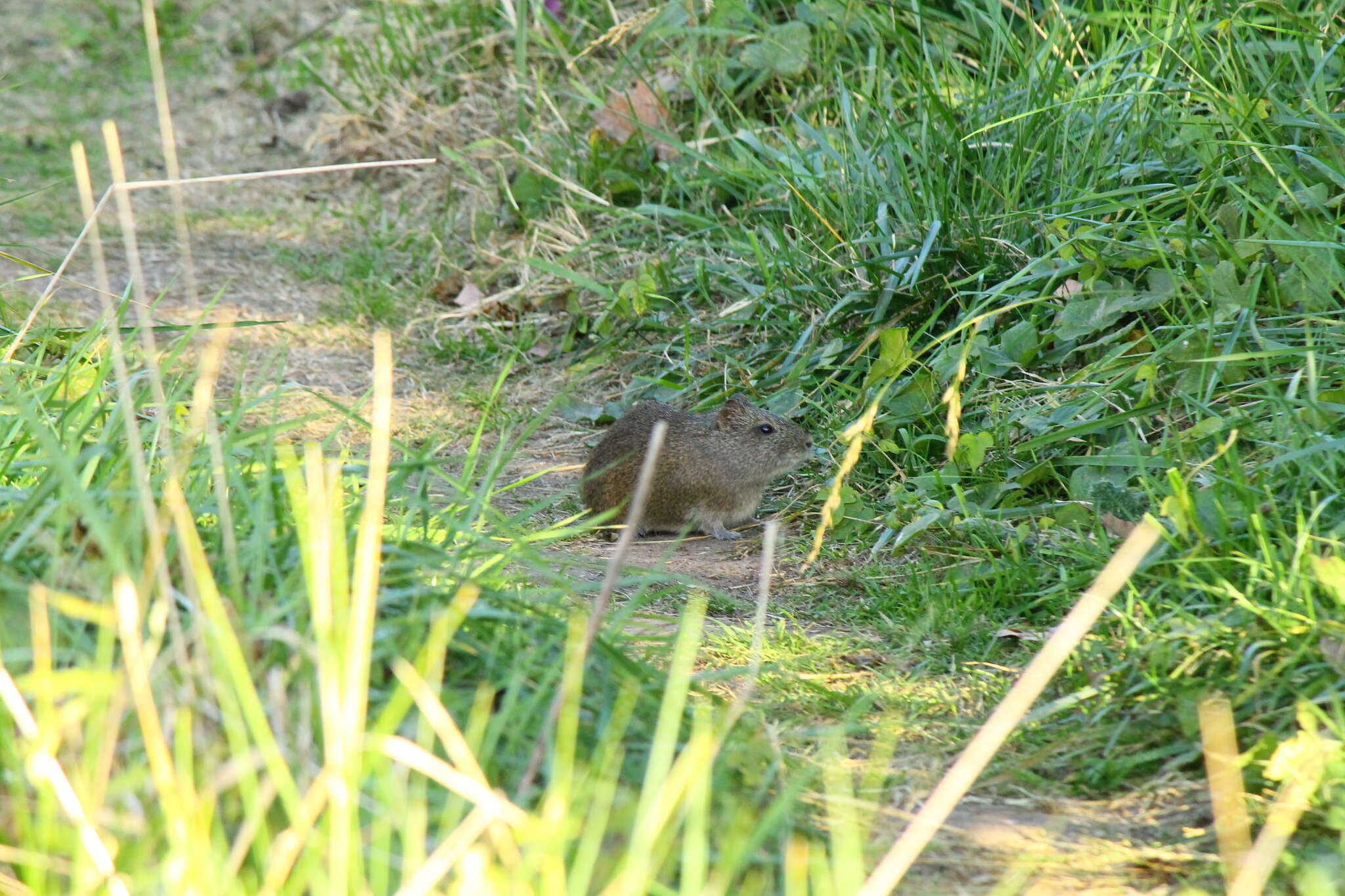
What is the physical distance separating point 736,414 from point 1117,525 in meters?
1.69

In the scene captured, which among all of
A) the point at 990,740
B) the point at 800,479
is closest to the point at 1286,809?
the point at 990,740

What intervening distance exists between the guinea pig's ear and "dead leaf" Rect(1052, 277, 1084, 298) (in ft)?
3.57

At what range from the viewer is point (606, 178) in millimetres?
6297

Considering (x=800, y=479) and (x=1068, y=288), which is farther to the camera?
(x=800, y=479)

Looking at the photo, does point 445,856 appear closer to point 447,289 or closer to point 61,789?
point 61,789

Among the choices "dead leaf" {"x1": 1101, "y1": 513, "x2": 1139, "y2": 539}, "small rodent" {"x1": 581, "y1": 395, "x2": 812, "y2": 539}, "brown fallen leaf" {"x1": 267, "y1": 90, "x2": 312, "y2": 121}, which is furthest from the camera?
"brown fallen leaf" {"x1": 267, "y1": 90, "x2": 312, "y2": 121}

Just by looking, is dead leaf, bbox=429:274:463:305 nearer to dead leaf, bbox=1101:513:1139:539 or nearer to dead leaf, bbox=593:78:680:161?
dead leaf, bbox=593:78:680:161

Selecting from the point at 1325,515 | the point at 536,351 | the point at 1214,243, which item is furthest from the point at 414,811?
the point at 536,351

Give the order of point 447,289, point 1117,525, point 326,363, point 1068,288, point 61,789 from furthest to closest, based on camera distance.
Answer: point 447,289 → point 326,363 → point 1068,288 → point 1117,525 → point 61,789

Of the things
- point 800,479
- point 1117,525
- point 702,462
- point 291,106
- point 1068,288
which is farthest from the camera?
point 291,106

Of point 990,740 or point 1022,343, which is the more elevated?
point 990,740

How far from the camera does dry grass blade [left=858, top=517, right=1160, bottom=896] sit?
6.81ft

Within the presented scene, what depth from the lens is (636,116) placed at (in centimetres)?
640

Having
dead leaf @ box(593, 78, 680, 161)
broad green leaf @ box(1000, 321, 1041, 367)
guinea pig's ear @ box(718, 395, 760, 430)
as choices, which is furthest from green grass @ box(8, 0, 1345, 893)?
guinea pig's ear @ box(718, 395, 760, 430)
